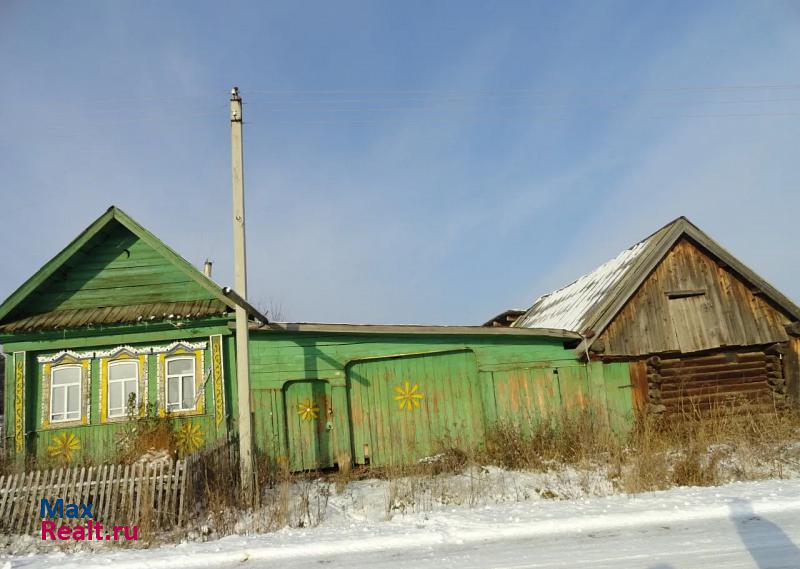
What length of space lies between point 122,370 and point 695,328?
12587mm

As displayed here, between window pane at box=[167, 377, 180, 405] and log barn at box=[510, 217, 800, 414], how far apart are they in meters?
8.49

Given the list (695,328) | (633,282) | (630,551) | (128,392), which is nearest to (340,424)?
(128,392)

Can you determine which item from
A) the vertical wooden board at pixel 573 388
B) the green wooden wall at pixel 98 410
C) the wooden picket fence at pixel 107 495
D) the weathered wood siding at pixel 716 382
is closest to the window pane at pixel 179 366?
the green wooden wall at pixel 98 410

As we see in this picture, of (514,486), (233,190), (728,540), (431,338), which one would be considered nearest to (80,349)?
(233,190)

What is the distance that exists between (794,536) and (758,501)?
4.38 feet

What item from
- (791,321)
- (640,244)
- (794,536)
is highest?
(640,244)

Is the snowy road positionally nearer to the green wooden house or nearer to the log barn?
the green wooden house

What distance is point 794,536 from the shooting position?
5383 mm

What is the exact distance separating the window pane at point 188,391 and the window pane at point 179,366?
0.14 m

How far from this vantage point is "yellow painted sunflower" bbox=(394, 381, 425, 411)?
11.1 meters

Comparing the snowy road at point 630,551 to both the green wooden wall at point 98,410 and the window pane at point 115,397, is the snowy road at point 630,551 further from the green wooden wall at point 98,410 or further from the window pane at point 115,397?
the window pane at point 115,397

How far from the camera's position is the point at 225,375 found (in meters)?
10.9

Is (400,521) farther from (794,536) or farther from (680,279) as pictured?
(680,279)

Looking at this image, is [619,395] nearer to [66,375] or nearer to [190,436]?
[190,436]
